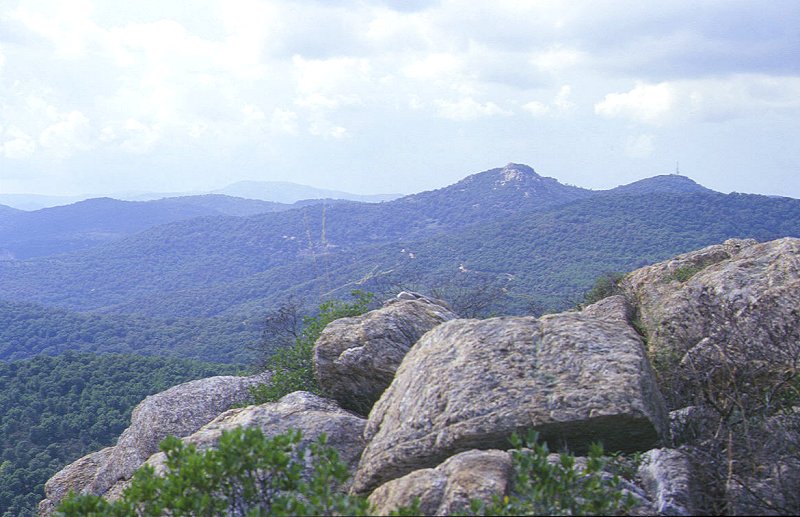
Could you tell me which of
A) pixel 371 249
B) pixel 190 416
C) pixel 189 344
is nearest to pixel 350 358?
pixel 190 416

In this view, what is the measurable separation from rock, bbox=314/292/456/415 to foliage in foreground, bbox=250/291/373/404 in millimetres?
988

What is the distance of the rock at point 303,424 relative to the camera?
9.14 meters

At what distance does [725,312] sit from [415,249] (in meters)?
120

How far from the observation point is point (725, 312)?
31.0 ft

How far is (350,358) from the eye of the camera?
11.0 metres

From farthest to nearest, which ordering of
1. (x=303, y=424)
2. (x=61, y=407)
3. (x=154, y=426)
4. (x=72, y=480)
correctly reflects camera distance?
1. (x=61, y=407)
2. (x=72, y=480)
3. (x=154, y=426)
4. (x=303, y=424)

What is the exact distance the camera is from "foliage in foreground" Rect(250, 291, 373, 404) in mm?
13422

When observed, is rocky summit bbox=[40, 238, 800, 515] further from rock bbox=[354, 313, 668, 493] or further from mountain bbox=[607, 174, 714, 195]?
mountain bbox=[607, 174, 714, 195]

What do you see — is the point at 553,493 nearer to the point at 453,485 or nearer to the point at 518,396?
the point at 453,485

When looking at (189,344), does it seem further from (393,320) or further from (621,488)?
(621,488)

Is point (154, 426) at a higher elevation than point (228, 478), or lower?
lower

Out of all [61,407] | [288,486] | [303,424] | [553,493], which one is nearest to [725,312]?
[553,493]

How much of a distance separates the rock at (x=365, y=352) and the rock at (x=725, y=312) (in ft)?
13.3

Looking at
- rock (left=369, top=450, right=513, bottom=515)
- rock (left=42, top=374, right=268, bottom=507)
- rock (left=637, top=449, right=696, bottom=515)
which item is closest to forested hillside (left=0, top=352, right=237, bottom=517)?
rock (left=42, top=374, right=268, bottom=507)
